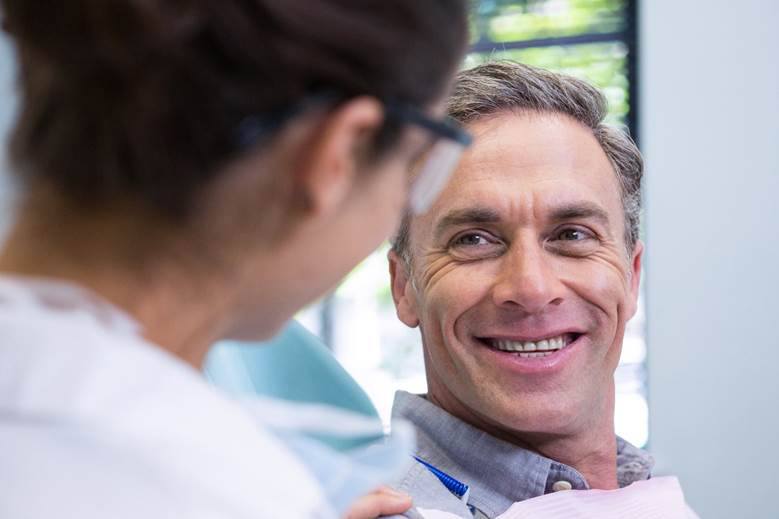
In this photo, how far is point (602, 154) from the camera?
149 cm

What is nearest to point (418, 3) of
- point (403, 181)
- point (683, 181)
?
point (403, 181)

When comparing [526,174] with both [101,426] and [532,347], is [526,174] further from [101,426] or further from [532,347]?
[101,426]

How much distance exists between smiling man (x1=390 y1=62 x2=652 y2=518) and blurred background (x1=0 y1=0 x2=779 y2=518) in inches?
68.9

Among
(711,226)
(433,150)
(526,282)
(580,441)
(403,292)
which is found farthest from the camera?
(711,226)

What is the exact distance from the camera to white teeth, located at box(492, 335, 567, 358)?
4.61ft

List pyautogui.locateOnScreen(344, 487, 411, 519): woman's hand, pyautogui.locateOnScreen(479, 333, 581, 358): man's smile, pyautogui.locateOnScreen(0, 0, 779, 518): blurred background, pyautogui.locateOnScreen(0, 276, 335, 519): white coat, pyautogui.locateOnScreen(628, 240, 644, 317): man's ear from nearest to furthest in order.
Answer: pyautogui.locateOnScreen(0, 276, 335, 519): white coat < pyautogui.locateOnScreen(344, 487, 411, 519): woman's hand < pyautogui.locateOnScreen(479, 333, 581, 358): man's smile < pyautogui.locateOnScreen(628, 240, 644, 317): man's ear < pyautogui.locateOnScreen(0, 0, 779, 518): blurred background

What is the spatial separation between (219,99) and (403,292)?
3.50 feet

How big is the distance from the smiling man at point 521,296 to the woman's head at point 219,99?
0.81m

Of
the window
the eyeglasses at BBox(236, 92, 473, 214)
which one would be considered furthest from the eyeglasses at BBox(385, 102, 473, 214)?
the window

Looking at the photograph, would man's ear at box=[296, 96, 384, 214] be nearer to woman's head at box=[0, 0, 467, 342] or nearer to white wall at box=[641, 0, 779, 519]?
woman's head at box=[0, 0, 467, 342]

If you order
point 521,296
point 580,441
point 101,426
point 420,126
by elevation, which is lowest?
point 580,441

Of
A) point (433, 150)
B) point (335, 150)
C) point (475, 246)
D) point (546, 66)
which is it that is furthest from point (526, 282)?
point (546, 66)

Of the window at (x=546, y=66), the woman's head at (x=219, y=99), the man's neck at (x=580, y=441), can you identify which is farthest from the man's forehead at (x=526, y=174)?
the window at (x=546, y=66)

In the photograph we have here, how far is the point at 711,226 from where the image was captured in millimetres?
3193
